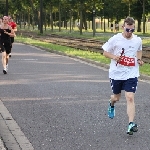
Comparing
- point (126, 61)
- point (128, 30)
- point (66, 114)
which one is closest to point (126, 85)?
point (126, 61)

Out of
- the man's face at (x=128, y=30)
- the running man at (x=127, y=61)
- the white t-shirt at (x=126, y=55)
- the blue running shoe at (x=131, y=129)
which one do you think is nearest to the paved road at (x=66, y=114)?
the blue running shoe at (x=131, y=129)

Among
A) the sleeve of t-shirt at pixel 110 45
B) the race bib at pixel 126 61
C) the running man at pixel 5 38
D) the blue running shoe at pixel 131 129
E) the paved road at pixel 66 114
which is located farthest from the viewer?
the running man at pixel 5 38

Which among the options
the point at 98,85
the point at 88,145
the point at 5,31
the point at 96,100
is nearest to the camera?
the point at 88,145

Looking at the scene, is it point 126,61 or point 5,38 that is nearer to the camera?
point 126,61

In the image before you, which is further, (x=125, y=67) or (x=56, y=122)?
(x=56, y=122)

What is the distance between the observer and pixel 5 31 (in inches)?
740

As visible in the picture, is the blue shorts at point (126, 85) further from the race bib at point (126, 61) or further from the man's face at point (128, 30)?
the man's face at point (128, 30)

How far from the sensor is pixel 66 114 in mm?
10383

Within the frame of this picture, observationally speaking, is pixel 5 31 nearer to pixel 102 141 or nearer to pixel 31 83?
pixel 31 83

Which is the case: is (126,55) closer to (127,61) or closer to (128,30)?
(127,61)

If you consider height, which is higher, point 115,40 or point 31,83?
point 115,40

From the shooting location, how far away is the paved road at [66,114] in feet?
25.9

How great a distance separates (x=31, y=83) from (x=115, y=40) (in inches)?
288

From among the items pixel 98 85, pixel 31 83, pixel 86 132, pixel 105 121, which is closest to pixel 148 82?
pixel 98 85
